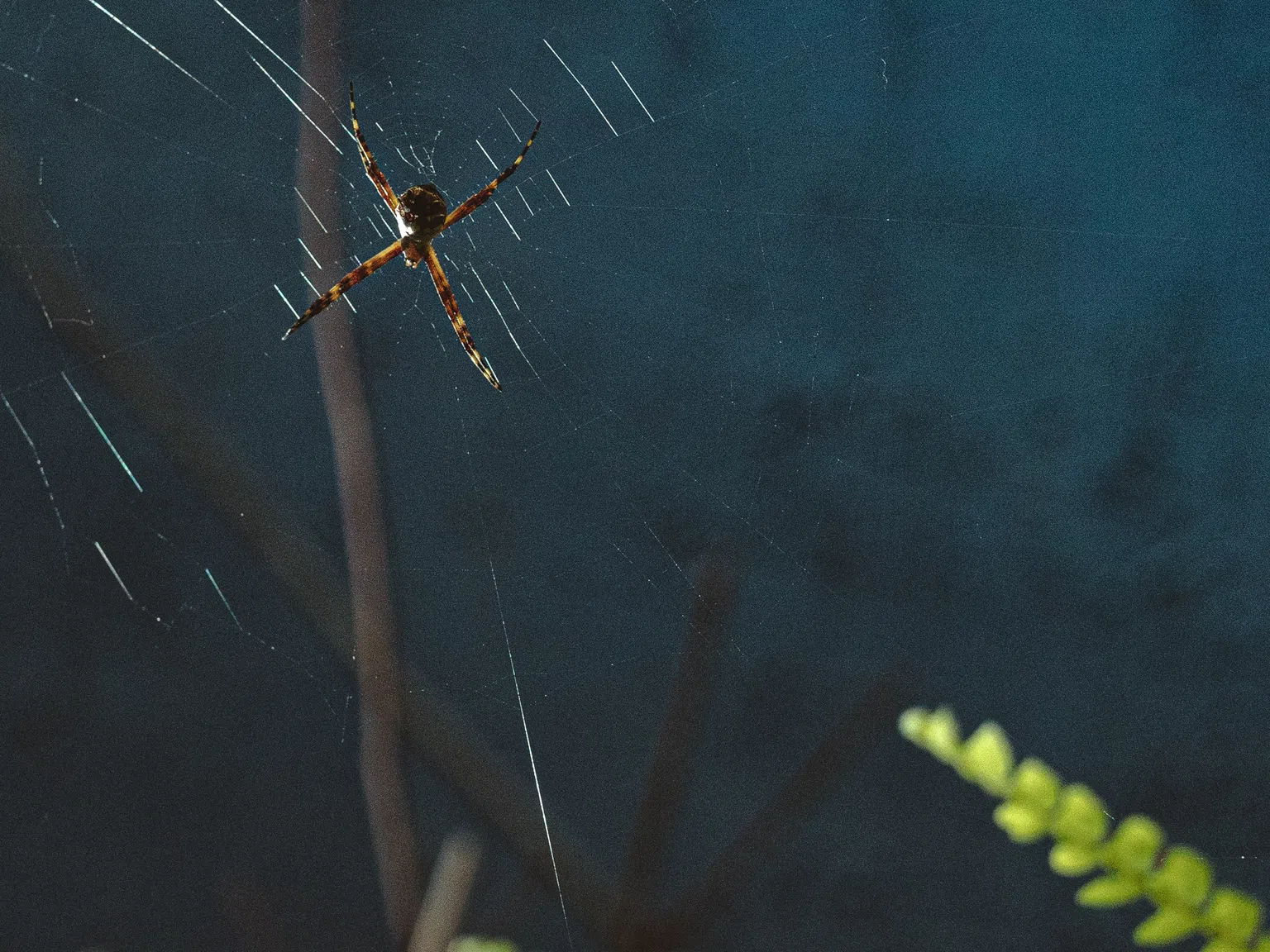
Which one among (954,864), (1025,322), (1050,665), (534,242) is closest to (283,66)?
(534,242)

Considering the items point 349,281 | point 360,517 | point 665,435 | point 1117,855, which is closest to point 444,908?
point 1117,855

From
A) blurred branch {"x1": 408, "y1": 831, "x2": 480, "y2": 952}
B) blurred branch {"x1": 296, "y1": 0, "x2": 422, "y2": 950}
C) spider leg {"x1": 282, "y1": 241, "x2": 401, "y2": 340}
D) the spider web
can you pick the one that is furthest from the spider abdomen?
blurred branch {"x1": 408, "y1": 831, "x2": 480, "y2": 952}

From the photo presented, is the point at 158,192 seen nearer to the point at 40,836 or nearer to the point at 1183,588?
the point at 40,836

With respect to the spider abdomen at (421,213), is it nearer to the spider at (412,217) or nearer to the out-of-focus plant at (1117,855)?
the spider at (412,217)

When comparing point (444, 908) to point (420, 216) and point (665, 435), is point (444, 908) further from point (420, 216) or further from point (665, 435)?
point (665, 435)

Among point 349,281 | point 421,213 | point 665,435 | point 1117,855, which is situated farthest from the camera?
point 665,435

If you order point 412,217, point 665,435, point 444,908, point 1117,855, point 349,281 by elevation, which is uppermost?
point 665,435

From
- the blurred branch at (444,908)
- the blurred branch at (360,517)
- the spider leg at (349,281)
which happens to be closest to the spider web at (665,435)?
the blurred branch at (360,517)
